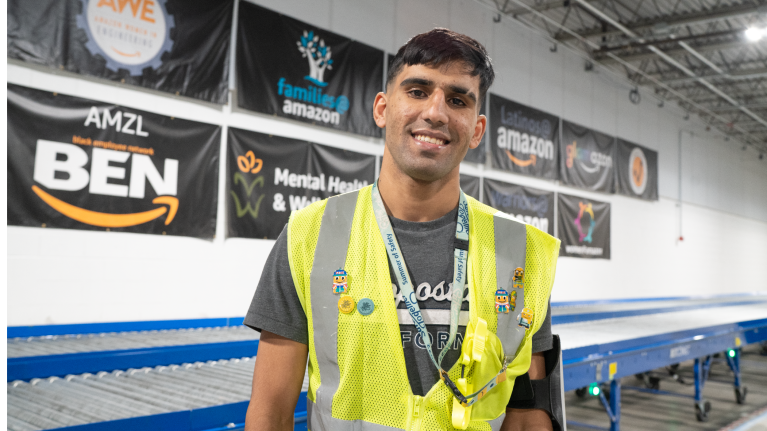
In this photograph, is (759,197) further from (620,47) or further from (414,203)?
(414,203)

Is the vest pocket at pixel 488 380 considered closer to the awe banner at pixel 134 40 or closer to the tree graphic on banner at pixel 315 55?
the awe banner at pixel 134 40

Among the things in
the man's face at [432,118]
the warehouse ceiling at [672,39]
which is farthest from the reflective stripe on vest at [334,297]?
the warehouse ceiling at [672,39]

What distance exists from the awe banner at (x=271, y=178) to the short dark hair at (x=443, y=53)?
457cm

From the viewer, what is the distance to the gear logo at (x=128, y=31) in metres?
4.71

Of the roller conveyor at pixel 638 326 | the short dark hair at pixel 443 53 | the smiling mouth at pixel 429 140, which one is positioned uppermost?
the short dark hair at pixel 443 53

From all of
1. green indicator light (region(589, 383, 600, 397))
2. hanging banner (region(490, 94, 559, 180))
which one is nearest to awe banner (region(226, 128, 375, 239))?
hanging banner (region(490, 94, 559, 180))

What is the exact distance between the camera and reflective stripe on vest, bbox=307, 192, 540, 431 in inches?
44.6

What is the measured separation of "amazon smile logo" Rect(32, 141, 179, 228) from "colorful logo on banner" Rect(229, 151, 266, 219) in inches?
24.0

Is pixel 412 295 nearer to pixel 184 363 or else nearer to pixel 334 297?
pixel 334 297

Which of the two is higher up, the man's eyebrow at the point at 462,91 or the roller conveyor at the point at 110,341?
the man's eyebrow at the point at 462,91

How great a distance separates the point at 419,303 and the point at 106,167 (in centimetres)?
436

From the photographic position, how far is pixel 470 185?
26.1ft

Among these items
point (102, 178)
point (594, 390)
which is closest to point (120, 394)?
point (102, 178)

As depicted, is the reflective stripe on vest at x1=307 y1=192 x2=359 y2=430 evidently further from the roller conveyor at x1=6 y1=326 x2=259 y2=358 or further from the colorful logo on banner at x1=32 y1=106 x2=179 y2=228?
the colorful logo on banner at x1=32 y1=106 x2=179 y2=228
